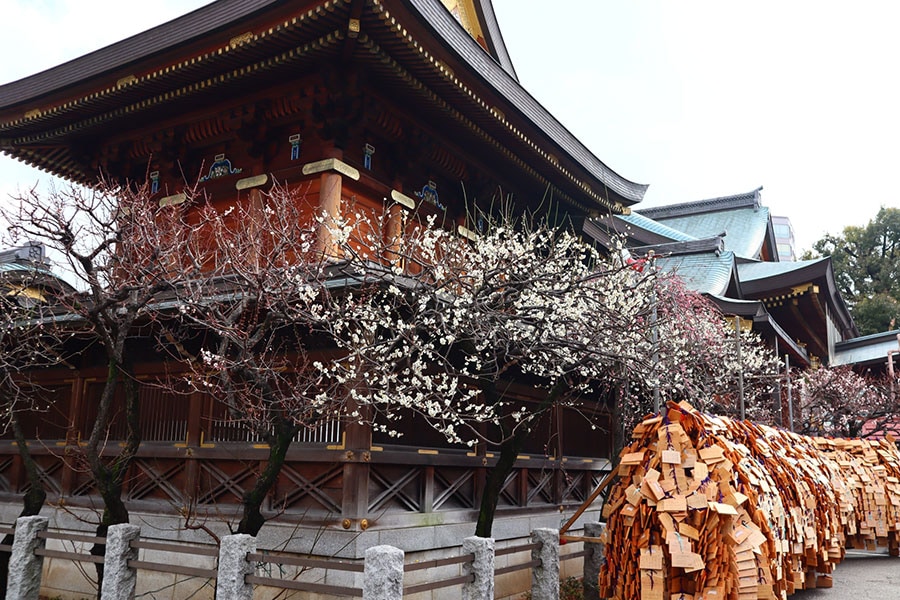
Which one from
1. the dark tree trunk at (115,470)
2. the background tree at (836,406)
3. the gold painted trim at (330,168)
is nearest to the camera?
the dark tree trunk at (115,470)

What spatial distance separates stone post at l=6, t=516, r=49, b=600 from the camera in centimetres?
877

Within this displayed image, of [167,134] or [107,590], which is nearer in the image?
[107,590]

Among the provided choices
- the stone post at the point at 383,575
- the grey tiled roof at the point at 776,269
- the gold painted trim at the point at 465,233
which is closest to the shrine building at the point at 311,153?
the gold painted trim at the point at 465,233

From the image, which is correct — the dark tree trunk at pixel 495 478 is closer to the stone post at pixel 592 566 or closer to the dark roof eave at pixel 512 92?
the stone post at pixel 592 566

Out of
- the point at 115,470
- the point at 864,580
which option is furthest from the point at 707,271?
the point at 115,470

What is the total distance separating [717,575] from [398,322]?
168 inches

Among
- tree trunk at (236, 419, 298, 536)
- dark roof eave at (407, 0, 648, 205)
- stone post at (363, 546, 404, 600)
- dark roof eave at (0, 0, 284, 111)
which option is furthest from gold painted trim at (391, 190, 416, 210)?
stone post at (363, 546, 404, 600)

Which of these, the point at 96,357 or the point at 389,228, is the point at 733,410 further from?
the point at 96,357

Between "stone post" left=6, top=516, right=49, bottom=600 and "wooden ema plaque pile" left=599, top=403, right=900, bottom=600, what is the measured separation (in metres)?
6.66

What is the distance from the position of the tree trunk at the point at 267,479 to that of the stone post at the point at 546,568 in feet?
10.7

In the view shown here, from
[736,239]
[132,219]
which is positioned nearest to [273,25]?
[132,219]

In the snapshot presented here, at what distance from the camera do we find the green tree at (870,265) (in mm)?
43344

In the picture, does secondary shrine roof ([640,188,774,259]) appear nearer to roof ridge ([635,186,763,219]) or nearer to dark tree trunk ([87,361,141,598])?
roof ridge ([635,186,763,219])

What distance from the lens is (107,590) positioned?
8133 mm
